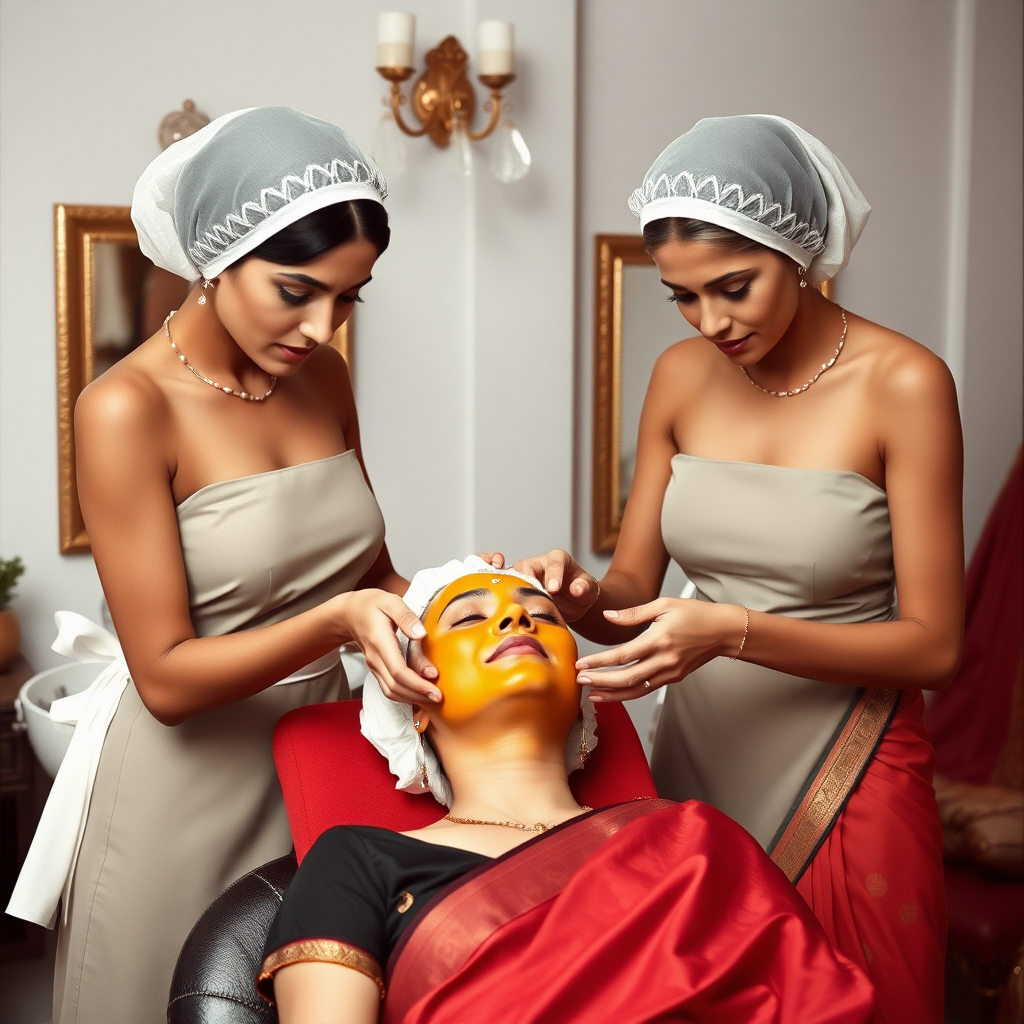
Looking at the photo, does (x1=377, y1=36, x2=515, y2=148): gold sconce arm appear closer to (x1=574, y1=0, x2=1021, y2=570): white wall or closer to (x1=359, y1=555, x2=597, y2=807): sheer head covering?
(x1=574, y1=0, x2=1021, y2=570): white wall

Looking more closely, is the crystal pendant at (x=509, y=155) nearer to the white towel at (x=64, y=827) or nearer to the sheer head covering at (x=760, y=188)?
the sheer head covering at (x=760, y=188)

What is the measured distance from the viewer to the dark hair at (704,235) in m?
1.69

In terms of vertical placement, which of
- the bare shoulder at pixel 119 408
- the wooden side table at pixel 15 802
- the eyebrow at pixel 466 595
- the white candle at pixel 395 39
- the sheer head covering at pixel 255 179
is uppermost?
the white candle at pixel 395 39

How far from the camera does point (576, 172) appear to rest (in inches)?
139

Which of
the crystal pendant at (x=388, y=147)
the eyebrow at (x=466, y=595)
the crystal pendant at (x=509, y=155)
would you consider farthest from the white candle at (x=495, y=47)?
the eyebrow at (x=466, y=595)

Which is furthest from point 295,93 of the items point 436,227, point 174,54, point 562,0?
point 562,0

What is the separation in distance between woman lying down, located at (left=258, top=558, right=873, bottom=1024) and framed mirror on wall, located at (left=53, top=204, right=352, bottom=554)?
1.78 m

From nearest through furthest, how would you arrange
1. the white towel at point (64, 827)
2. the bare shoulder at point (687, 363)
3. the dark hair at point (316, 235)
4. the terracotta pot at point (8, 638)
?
1. the dark hair at point (316, 235)
2. the white towel at point (64, 827)
3. the bare shoulder at point (687, 363)
4. the terracotta pot at point (8, 638)

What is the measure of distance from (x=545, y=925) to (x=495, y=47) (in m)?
2.53

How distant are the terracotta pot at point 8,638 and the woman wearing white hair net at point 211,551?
3.48ft

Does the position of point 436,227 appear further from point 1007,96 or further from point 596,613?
point 1007,96

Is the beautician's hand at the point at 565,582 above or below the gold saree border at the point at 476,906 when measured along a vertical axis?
above

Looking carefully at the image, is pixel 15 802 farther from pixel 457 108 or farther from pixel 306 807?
pixel 457 108

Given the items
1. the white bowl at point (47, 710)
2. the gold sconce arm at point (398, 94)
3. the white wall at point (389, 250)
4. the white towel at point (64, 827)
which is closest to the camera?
the white towel at point (64, 827)
